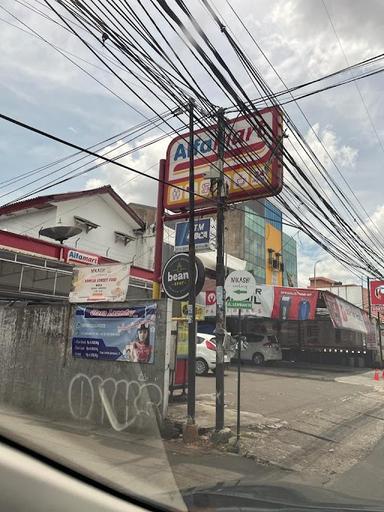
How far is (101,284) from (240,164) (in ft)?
14.3

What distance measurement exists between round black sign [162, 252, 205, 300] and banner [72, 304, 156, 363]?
0.84 m

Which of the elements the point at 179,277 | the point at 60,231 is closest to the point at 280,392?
the point at 179,277

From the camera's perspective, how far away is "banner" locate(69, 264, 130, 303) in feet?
33.9

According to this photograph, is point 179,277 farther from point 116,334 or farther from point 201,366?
point 201,366

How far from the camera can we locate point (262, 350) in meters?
25.6

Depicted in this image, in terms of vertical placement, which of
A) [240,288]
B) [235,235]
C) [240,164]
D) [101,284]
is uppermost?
[235,235]

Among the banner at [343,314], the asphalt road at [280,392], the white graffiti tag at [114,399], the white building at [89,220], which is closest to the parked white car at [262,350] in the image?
the banner at [343,314]

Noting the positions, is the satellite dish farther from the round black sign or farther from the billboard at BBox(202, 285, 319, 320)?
the billboard at BBox(202, 285, 319, 320)

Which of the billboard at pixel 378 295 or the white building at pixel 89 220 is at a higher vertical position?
the white building at pixel 89 220

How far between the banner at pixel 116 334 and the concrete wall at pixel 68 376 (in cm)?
13

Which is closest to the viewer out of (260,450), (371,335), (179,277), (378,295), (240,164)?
(260,450)

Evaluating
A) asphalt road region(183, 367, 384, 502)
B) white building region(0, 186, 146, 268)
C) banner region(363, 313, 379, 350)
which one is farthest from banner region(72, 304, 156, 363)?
banner region(363, 313, 379, 350)

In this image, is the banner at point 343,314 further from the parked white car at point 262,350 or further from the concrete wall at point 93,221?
the concrete wall at point 93,221

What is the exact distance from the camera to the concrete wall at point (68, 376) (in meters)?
9.09
